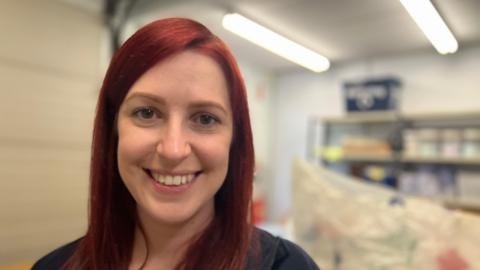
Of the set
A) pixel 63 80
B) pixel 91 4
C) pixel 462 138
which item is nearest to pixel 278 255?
pixel 63 80

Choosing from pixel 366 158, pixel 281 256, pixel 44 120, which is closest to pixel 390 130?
pixel 366 158

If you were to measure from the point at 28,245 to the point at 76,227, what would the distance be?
0.36m

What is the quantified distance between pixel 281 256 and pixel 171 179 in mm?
276

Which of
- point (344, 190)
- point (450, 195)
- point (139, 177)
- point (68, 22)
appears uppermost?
point (68, 22)

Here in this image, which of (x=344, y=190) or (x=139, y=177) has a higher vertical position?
(x=139, y=177)

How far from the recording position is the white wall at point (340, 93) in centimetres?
343

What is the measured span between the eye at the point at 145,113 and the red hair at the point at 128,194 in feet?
0.17

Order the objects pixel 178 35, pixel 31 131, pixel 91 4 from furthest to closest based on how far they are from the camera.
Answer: pixel 91 4, pixel 31 131, pixel 178 35

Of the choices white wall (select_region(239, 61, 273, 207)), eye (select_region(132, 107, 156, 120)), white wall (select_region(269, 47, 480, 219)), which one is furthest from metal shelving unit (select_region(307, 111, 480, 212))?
eye (select_region(132, 107, 156, 120))

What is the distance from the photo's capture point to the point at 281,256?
2.40ft

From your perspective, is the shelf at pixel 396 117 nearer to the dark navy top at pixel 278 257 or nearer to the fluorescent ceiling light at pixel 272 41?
the fluorescent ceiling light at pixel 272 41

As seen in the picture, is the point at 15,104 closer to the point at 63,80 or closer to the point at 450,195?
the point at 63,80

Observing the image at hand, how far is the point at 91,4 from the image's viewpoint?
2.65 metres

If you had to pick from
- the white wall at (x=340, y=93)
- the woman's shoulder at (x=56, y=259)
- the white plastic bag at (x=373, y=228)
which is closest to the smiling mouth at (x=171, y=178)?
the woman's shoulder at (x=56, y=259)
